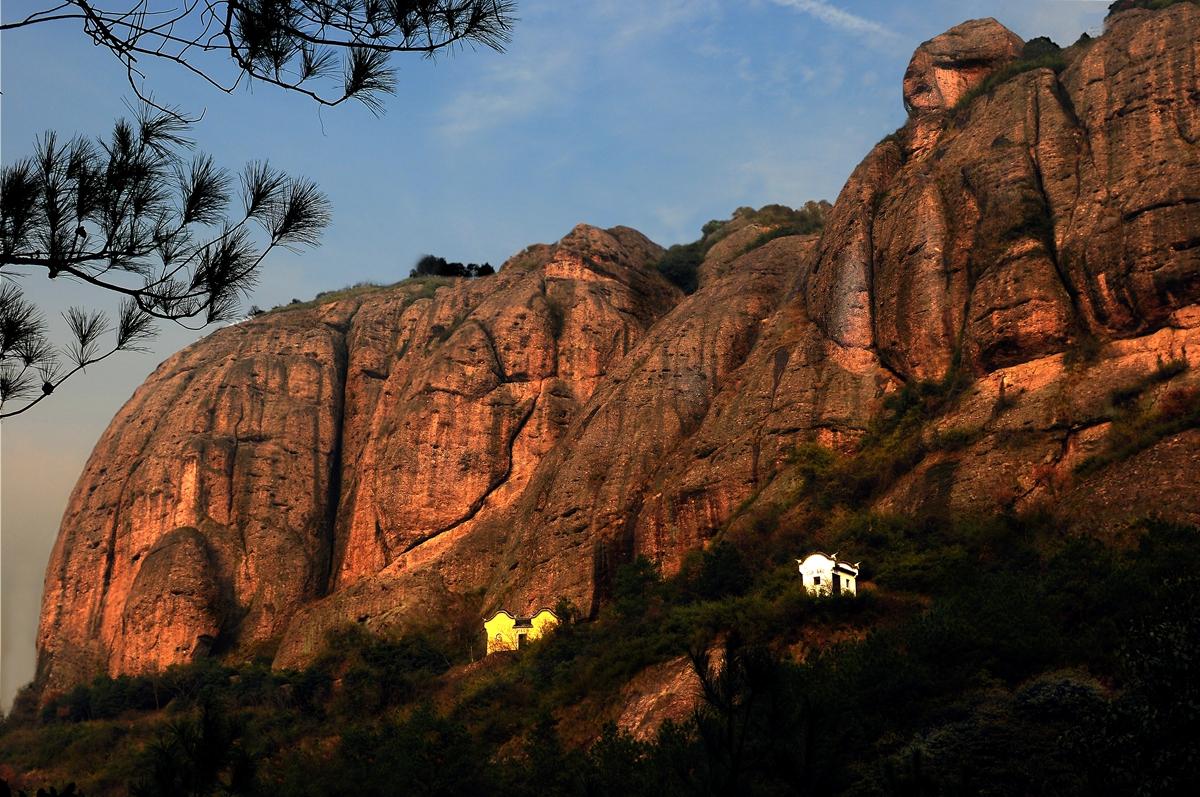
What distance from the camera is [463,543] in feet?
170

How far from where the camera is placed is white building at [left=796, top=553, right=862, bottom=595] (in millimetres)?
34719

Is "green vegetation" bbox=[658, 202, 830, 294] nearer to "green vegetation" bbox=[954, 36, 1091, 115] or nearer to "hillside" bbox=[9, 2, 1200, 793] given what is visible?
"hillside" bbox=[9, 2, 1200, 793]

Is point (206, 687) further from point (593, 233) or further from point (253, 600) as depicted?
point (593, 233)

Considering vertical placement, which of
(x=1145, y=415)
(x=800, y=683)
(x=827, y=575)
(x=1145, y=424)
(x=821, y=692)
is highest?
(x=1145, y=415)

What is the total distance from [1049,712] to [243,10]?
71.8ft

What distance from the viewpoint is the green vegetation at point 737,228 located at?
6373 centimetres

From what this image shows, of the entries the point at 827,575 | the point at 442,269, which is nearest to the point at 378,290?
the point at 442,269

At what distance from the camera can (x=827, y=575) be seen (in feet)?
115

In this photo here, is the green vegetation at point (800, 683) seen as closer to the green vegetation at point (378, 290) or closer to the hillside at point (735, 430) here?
the hillside at point (735, 430)

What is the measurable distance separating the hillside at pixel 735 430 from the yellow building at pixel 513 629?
693mm

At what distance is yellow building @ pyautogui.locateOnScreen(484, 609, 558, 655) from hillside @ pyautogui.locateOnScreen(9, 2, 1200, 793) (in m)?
0.69

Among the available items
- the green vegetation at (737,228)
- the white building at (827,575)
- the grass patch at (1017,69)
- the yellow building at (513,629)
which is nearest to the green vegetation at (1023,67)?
the grass patch at (1017,69)

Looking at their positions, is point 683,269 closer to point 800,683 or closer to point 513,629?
point 513,629

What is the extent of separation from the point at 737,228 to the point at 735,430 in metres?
26.8
